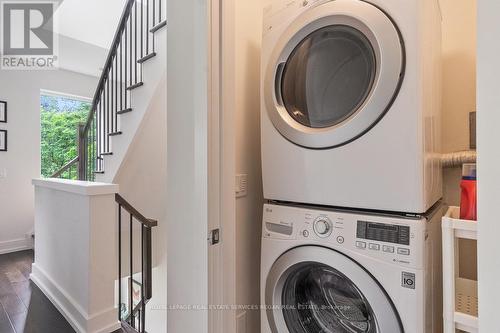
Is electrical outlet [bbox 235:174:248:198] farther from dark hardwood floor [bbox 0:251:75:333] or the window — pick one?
the window

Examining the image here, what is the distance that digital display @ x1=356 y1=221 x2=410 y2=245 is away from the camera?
85 cm

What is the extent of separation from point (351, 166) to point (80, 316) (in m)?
2.13

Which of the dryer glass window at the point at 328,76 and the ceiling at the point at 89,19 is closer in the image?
the dryer glass window at the point at 328,76

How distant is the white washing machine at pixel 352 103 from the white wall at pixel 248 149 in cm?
14

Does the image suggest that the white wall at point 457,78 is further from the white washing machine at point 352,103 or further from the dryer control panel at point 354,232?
the dryer control panel at point 354,232

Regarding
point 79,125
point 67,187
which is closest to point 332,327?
point 67,187

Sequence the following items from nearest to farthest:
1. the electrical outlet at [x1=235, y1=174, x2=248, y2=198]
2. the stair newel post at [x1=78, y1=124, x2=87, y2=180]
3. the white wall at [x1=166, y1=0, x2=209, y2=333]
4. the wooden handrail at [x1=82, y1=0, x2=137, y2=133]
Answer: the white wall at [x1=166, y1=0, x2=209, y2=333] → the electrical outlet at [x1=235, y1=174, x2=248, y2=198] → the wooden handrail at [x1=82, y1=0, x2=137, y2=133] → the stair newel post at [x1=78, y1=124, x2=87, y2=180]

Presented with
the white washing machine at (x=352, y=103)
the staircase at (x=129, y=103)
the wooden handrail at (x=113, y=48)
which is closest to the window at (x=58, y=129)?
the wooden handrail at (x=113, y=48)

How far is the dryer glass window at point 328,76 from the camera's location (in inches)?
37.5

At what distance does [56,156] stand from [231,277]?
4.43m

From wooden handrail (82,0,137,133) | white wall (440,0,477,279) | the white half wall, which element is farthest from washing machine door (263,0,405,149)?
wooden handrail (82,0,137,133)

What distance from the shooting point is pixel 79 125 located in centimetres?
371

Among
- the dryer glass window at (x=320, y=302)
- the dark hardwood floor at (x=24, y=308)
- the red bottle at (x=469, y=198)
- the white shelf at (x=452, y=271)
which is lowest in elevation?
the dark hardwood floor at (x=24, y=308)

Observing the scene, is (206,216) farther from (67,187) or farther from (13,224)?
(13,224)
